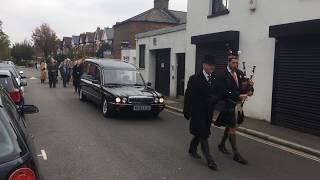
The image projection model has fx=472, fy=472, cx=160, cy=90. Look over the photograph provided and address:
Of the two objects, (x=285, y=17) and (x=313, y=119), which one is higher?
(x=285, y=17)

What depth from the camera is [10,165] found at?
3.60 meters

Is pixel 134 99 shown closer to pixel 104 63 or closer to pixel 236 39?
pixel 104 63

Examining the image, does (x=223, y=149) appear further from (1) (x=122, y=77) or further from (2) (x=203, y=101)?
(1) (x=122, y=77)

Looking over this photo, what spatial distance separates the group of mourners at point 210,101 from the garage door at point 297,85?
3.83 m

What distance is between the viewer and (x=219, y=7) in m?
17.4

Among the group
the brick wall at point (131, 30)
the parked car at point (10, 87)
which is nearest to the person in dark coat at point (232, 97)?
the parked car at point (10, 87)

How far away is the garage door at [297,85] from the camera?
11.9 m

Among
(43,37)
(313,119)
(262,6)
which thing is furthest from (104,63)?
(43,37)

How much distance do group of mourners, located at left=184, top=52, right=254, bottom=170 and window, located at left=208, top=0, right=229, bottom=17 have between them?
8185 millimetres

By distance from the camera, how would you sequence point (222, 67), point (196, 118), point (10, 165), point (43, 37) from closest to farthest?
point (10, 165) → point (196, 118) → point (222, 67) → point (43, 37)

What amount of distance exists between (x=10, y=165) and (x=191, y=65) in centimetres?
1612

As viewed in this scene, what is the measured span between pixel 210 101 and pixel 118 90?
623cm

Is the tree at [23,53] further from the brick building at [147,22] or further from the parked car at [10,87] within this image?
the parked car at [10,87]

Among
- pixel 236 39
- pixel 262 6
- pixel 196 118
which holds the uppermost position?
pixel 262 6
